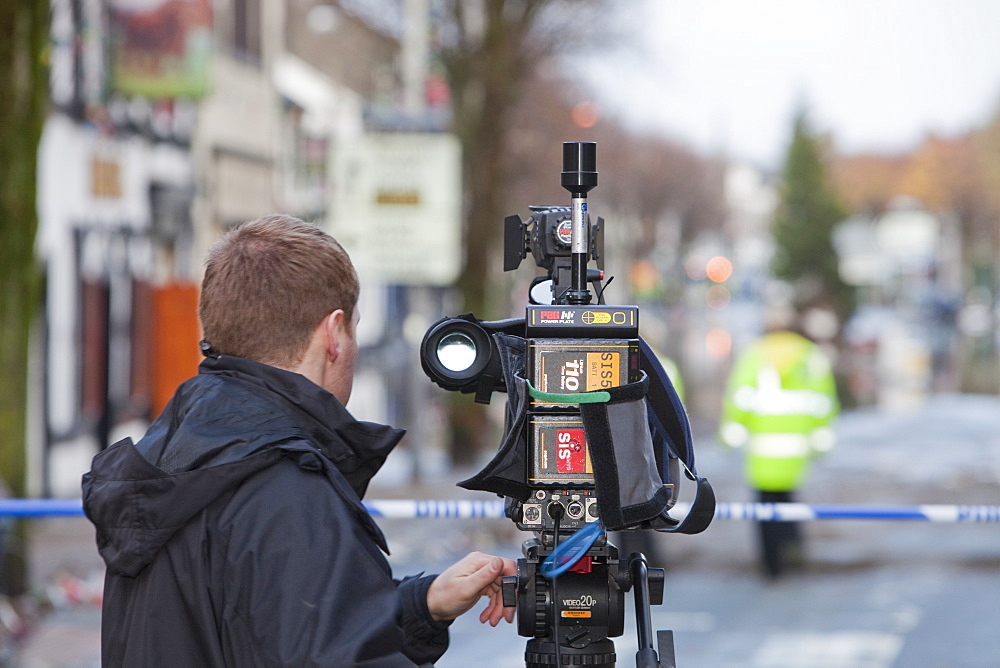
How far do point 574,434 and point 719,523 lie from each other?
877 centimetres

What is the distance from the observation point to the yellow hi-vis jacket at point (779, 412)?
8891 mm

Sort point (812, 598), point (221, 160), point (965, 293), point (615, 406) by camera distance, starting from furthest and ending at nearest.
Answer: point (965, 293), point (221, 160), point (812, 598), point (615, 406)

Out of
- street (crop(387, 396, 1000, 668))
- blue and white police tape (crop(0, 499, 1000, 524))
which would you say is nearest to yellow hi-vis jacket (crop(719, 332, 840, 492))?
street (crop(387, 396, 1000, 668))

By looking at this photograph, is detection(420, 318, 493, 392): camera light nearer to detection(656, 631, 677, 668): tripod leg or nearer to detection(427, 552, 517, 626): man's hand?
detection(427, 552, 517, 626): man's hand

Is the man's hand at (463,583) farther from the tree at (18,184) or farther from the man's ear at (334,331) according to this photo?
the tree at (18,184)

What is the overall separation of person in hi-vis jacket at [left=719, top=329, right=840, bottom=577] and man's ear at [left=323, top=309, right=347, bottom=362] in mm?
6791

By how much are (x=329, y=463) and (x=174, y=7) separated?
12345 millimetres

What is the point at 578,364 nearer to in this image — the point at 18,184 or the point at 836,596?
the point at 18,184

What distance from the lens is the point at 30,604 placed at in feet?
25.6

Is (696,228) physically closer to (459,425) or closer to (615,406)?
(459,425)

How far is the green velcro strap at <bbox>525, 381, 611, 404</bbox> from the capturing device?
8.18 feet

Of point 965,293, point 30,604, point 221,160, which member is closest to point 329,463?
point 30,604

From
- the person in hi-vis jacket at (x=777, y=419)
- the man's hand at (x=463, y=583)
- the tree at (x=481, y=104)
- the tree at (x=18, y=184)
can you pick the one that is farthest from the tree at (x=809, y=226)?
the man's hand at (x=463, y=583)

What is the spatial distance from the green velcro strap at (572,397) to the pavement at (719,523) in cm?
504
